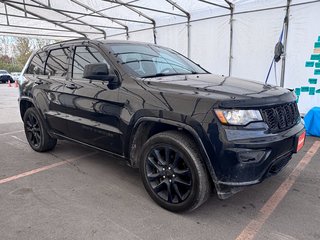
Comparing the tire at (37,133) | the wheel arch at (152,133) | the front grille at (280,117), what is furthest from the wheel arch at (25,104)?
the front grille at (280,117)

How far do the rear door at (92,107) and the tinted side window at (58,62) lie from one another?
20 centimetres

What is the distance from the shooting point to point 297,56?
7191 mm

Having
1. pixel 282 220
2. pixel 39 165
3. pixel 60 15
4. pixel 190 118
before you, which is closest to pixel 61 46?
pixel 39 165

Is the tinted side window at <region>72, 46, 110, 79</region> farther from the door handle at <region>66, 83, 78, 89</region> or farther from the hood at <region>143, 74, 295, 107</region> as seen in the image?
the hood at <region>143, 74, 295, 107</region>

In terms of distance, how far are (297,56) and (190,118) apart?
5.86 m

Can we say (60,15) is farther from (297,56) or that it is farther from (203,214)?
(203,214)

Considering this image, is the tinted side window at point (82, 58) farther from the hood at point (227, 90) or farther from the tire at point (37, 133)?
the tire at point (37, 133)

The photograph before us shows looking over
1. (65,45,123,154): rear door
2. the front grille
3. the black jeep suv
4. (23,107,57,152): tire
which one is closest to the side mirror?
the black jeep suv

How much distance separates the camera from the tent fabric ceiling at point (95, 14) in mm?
9141

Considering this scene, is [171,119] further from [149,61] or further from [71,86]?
[71,86]

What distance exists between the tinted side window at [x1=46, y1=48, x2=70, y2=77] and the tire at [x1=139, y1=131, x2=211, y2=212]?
1915mm

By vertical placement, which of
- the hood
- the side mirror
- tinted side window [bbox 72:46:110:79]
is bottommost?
the hood

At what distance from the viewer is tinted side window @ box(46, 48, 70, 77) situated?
13.3 feet

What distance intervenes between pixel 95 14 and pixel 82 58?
326 inches
